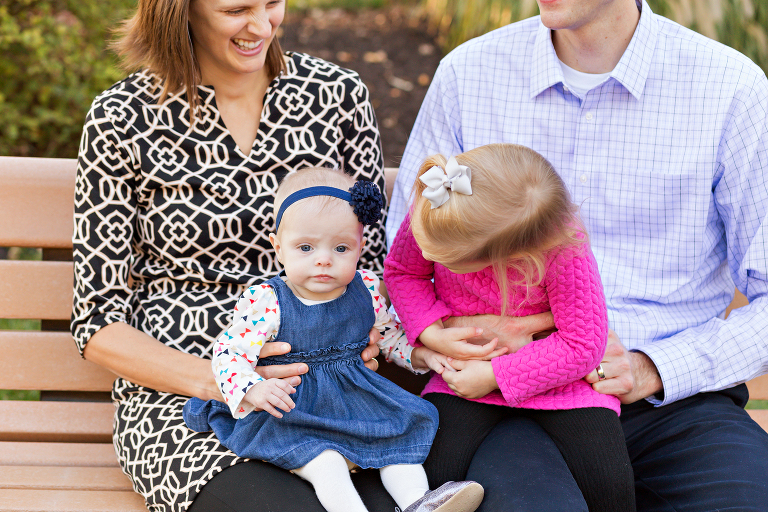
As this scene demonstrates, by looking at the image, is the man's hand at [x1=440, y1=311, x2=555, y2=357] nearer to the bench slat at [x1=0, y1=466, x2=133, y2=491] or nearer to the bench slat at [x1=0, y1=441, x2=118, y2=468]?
the bench slat at [x1=0, y1=466, x2=133, y2=491]

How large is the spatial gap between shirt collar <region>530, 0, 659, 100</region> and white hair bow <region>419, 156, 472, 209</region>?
0.73m

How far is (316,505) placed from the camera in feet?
6.65

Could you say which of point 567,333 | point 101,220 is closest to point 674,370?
point 567,333

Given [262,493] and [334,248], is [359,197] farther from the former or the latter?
→ [262,493]

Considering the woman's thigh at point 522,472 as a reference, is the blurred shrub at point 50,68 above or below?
above

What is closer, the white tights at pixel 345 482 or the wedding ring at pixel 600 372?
the white tights at pixel 345 482

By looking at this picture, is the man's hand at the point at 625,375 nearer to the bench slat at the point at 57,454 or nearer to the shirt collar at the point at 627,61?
the shirt collar at the point at 627,61

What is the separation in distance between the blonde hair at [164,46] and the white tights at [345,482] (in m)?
1.19

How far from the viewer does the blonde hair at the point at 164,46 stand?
2428mm

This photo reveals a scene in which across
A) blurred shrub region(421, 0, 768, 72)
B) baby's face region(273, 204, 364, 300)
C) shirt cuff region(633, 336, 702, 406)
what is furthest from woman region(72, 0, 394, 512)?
blurred shrub region(421, 0, 768, 72)

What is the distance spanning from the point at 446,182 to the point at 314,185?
441mm

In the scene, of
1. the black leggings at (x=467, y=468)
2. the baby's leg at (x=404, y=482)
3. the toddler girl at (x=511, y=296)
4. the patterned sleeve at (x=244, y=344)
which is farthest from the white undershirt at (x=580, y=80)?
the baby's leg at (x=404, y=482)

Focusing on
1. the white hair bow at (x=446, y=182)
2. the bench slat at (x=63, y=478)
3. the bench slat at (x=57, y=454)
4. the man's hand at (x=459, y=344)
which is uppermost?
the white hair bow at (x=446, y=182)

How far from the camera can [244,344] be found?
7.09 feet
